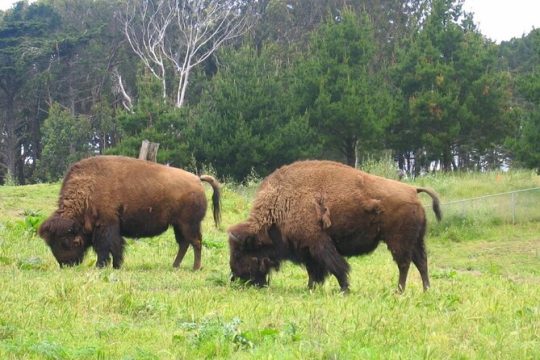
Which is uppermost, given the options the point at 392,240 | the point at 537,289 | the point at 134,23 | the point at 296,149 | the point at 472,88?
the point at 134,23

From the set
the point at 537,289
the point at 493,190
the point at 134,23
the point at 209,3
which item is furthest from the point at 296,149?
the point at 537,289

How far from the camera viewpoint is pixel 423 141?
3909 cm

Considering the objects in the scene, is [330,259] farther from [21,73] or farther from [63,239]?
[21,73]

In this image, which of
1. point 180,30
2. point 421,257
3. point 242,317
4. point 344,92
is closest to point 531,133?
point 344,92

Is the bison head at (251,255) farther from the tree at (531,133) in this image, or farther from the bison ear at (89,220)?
the tree at (531,133)

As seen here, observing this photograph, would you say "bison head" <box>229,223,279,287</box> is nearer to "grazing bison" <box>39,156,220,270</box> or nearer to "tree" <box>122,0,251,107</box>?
"grazing bison" <box>39,156,220,270</box>

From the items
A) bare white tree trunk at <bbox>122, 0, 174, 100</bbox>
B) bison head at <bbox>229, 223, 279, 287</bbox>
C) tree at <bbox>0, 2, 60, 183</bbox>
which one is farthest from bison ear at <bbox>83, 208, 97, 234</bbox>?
tree at <bbox>0, 2, 60, 183</bbox>

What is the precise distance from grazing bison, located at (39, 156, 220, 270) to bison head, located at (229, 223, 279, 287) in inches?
95.6

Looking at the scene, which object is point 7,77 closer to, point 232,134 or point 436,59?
point 232,134

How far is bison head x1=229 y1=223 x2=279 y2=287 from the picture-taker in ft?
30.7

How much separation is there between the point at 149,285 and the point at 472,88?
1340 inches

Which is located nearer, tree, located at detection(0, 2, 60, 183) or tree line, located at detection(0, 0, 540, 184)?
tree line, located at detection(0, 0, 540, 184)

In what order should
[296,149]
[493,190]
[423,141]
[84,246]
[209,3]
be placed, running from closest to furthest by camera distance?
[84,246], [493,190], [296,149], [423,141], [209,3]

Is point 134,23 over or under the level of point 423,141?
over
